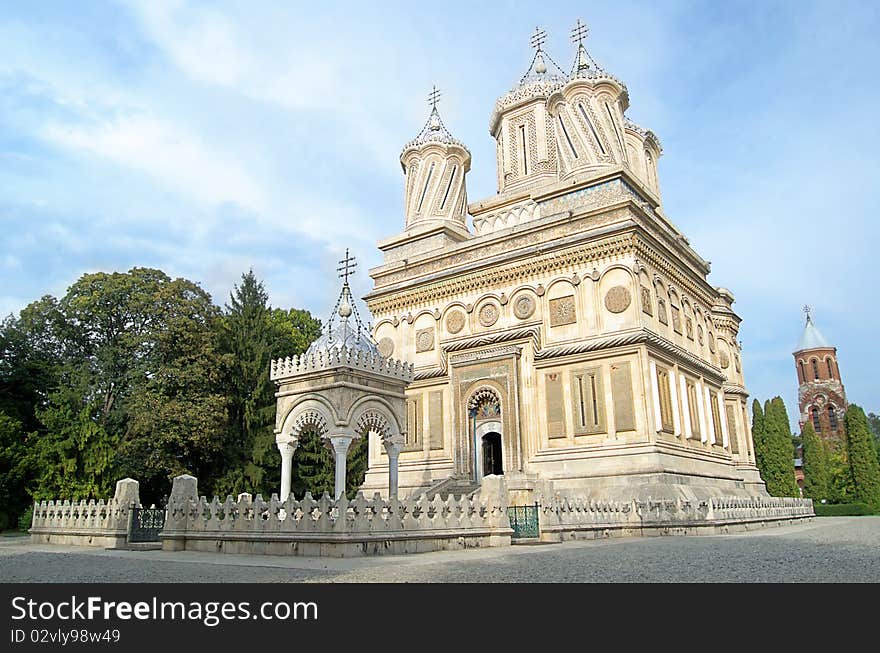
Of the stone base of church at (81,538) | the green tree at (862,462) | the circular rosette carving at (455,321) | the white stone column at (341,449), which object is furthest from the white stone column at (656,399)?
the green tree at (862,462)

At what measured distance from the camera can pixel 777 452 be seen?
148ft

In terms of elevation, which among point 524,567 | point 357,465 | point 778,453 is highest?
point 778,453

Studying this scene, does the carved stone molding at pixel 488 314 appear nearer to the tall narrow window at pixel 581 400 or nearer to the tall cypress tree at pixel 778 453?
the tall narrow window at pixel 581 400

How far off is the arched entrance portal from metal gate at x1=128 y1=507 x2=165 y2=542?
1106 cm

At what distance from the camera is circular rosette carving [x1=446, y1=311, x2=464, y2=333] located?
1018 inches

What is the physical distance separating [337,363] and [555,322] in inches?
379

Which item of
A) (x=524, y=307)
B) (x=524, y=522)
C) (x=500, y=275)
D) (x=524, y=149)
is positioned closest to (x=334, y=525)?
(x=524, y=522)

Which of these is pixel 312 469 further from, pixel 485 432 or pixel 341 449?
pixel 341 449

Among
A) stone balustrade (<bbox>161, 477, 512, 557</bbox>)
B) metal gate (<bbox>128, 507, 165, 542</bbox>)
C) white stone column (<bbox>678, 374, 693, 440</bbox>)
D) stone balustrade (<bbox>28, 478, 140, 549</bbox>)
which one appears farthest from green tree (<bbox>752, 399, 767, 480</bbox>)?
stone balustrade (<bbox>28, 478, 140, 549</bbox>)

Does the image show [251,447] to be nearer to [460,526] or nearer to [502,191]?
[502,191]

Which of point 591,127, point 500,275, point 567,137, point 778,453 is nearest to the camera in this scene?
point 500,275

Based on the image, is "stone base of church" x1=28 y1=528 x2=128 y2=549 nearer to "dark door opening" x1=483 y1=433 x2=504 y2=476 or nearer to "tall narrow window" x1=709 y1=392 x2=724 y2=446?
"dark door opening" x1=483 y1=433 x2=504 y2=476
